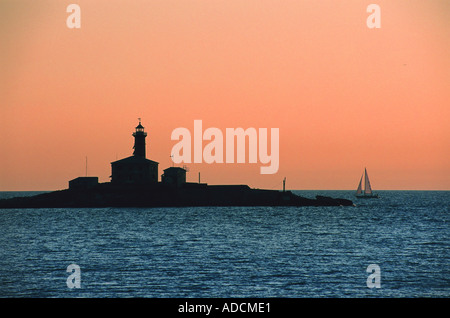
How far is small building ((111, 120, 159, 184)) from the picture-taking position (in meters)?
120

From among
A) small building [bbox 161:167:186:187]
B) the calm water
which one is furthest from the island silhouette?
the calm water

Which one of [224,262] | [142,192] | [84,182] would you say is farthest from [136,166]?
[224,262]

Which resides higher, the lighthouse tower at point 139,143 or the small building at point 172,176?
the lighthouse tower at point 139,143

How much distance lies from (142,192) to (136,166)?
19.7 ft

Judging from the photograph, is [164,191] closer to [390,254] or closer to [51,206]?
[51,206]

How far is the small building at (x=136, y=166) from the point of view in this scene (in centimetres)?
12006

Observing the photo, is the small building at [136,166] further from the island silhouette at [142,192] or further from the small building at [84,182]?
the small building at [84,182]

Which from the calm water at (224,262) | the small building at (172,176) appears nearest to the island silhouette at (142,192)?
the small building at (172,176)

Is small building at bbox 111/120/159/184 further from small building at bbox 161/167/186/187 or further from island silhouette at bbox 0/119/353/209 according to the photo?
small building at bbox 161/167/186/187

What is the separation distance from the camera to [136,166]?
120 meters

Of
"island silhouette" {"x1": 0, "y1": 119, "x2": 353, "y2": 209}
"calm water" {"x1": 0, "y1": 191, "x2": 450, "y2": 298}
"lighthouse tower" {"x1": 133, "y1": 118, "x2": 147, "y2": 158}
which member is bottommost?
"calm water" {"x1": 0, "y1": 191, "x2": 450, "y2": 298}

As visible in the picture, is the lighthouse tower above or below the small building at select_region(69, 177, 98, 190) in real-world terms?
above
